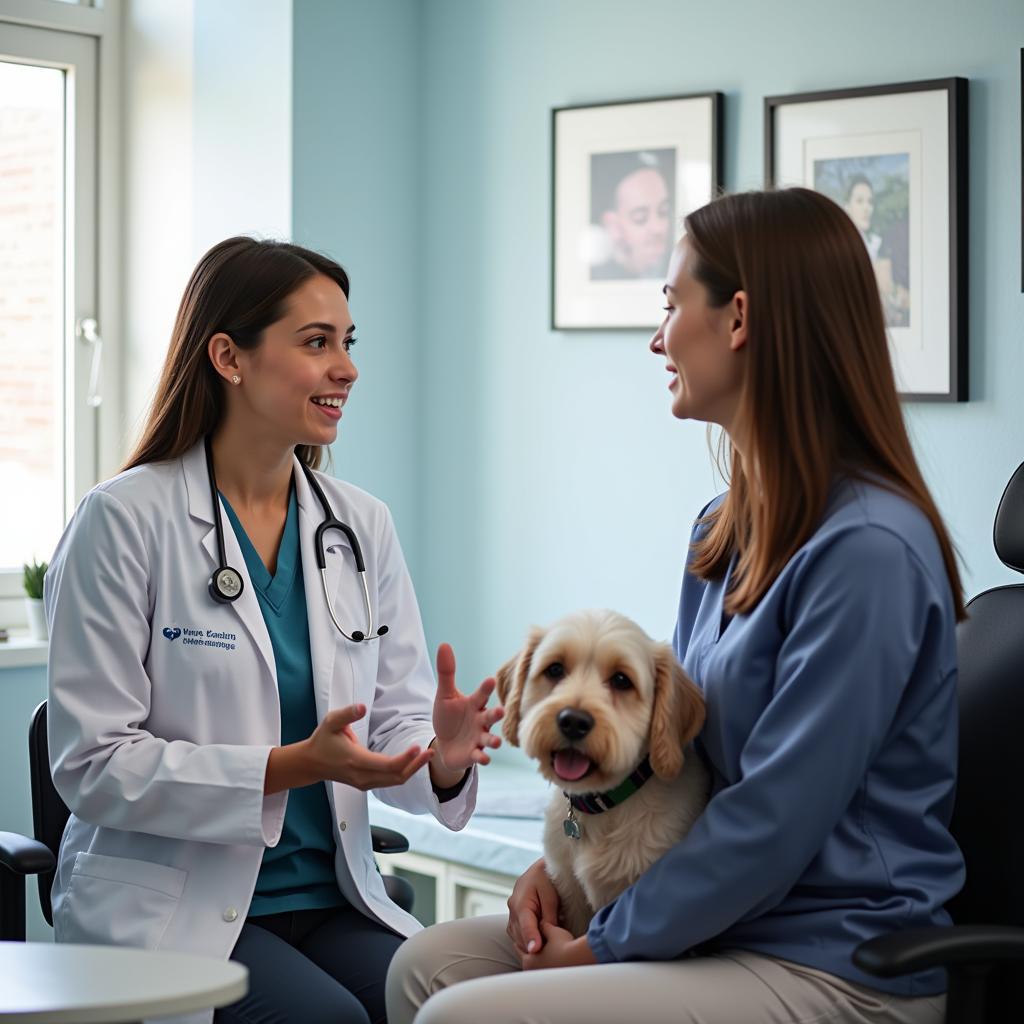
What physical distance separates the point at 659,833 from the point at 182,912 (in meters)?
0.62

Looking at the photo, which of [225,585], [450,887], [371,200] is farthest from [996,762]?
[371,200]

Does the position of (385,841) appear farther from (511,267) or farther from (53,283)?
(53,283)

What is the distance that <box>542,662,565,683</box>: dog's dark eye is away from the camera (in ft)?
5.06

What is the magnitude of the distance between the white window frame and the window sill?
0.28 metres

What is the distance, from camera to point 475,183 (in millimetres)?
3359

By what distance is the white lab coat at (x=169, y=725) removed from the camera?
1.70 metres

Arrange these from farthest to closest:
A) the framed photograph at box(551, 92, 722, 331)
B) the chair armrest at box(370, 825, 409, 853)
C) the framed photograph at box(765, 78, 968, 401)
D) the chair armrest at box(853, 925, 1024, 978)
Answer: the framed photograph at box(551, 92, 722, 331) < the framed photograph at box(765, 78, 968, 401) < the chair armrest at box(370, 825, 409, 853) < the chair armrest at box(853, 925, 1024, 978)

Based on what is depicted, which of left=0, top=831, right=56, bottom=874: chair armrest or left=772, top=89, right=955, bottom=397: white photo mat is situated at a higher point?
left=772, top=89, right=955, bottom=397: white photo mat

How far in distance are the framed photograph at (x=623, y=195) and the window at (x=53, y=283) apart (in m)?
1.17

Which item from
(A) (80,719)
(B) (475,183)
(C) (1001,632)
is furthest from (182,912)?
(B) (475,183)

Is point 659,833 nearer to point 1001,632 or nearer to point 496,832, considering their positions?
point 1001,632

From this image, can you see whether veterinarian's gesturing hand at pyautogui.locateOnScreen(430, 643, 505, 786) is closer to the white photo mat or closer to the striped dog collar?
the striped dog collar

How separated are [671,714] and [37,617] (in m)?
2.16

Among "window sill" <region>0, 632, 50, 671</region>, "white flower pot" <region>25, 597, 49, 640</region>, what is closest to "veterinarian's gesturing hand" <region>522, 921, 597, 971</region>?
"window sill" <region>0, 632, 50, 671</region>
